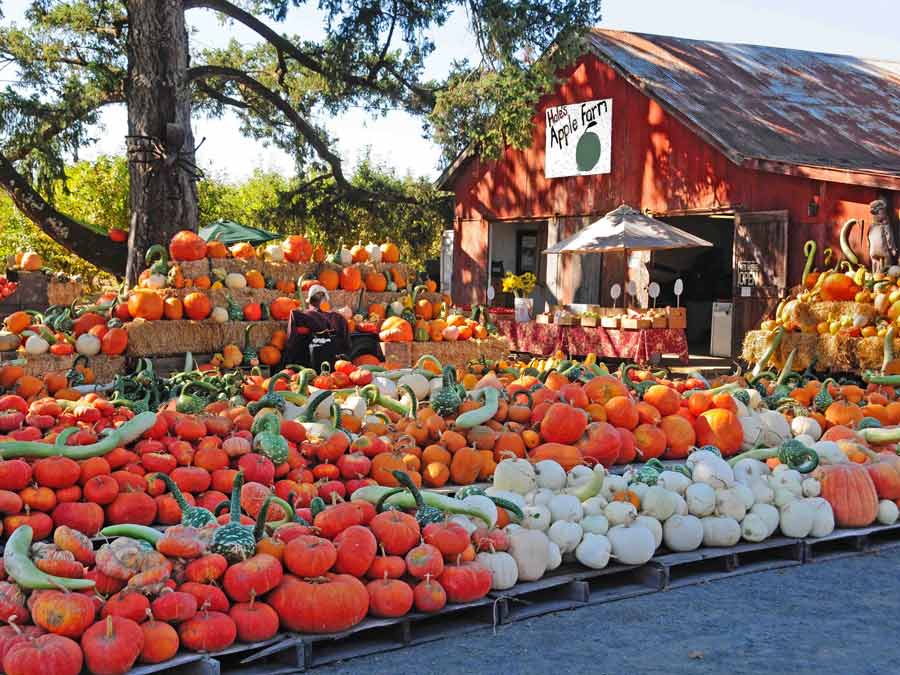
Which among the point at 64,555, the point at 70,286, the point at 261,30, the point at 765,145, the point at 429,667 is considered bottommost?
the point at 429,667

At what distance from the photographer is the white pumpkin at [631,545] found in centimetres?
484

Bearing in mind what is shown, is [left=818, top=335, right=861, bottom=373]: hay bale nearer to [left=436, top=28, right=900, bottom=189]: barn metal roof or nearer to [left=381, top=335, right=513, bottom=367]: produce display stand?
[left=436, top=28, right=900, bottom=189]: barn metal roof

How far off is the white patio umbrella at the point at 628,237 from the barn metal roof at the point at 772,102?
1.95 metres

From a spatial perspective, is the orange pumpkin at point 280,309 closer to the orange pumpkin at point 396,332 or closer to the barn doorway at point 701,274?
the orange pumpkin at point 396,332

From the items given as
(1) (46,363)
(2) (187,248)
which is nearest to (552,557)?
(1) (46,363)

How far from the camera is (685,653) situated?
13.3 ft

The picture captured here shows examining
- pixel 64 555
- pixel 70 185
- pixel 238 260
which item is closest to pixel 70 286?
pixel 238 260

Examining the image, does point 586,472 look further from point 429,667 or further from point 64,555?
point 64,555

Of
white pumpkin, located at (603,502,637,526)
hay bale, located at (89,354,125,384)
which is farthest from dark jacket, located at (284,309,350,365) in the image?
white pumpkin, located at (603,502,637,526)

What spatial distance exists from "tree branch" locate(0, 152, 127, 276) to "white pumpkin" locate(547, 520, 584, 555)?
1156 cm

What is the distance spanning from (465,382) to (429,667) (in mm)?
3998

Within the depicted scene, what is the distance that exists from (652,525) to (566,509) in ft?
1.46

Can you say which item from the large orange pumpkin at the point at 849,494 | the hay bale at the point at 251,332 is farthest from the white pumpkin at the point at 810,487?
the hay bale at the point at 251,332

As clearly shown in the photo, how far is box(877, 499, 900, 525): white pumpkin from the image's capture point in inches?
230
